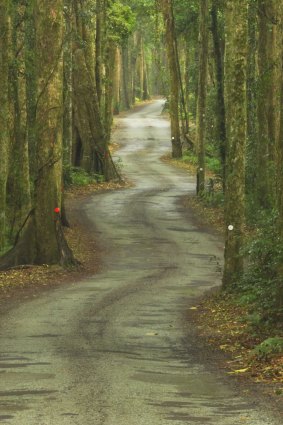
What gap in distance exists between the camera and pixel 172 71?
5134 centimetres

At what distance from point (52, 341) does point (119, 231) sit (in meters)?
16.4

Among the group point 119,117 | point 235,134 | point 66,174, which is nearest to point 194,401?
point 235,134

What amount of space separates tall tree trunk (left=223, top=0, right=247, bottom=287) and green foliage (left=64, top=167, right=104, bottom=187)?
22316 mm

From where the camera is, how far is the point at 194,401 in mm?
9336

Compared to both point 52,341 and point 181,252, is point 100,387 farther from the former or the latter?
point 181,252

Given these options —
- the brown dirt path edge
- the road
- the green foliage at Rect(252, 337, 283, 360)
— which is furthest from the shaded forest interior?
the road

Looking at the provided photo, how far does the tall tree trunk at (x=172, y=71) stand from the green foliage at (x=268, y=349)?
37232 millimetres

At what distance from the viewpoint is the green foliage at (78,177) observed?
40.4 metres

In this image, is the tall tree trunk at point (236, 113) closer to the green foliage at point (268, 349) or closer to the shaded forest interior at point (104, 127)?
the shaded forest interior at point (104, 127)

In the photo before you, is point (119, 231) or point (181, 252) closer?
point (181, 252)

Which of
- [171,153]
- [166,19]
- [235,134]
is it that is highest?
[166,19]

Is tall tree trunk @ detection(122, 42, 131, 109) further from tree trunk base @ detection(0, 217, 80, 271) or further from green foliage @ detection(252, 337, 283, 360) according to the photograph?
green foliage @ detection(252, 337, 283, 360)

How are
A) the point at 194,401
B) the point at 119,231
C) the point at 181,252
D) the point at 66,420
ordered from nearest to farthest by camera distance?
the point at 66,420
the point at 194,401
the point at 181,252
the point at 119,231

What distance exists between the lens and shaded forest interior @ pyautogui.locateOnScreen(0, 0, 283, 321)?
56.0 ft
